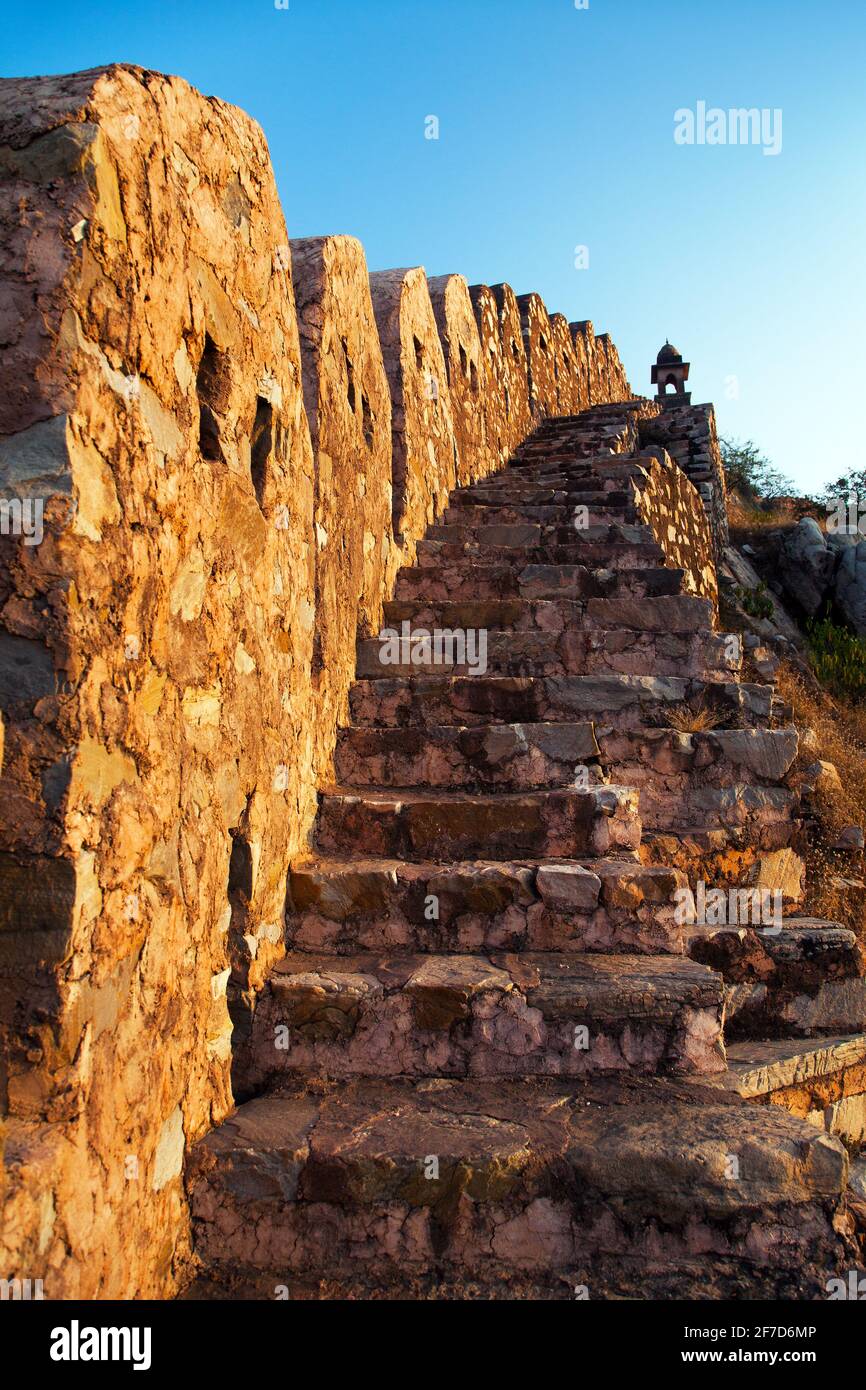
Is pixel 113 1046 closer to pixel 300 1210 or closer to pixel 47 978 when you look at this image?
pixel 47 978

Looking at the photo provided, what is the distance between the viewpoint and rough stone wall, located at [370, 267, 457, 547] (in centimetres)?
474

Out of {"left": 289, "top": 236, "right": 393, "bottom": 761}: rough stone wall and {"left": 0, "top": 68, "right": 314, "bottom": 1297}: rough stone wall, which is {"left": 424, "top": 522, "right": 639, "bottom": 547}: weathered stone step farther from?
{"left": 0, "top": 68, "right": 314, "bottom": 1297}: rough stone wall

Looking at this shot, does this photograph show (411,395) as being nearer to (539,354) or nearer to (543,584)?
(543,584)

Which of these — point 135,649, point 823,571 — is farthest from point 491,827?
point 823,571

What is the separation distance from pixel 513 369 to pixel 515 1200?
900 centimetres

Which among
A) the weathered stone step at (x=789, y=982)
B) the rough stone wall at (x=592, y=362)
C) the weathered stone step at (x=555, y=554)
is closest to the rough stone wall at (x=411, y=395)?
the weathered stone step at (x=555, y=554)

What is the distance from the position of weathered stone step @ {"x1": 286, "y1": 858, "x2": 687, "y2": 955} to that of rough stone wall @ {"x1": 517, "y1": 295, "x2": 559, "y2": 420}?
8817 millimetres

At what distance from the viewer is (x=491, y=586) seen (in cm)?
456

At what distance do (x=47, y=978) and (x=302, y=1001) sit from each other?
946 mm

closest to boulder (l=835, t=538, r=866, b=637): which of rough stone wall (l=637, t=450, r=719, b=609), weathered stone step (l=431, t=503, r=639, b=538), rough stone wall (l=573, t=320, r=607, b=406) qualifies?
rough stone wall (l=637, t=450, r=719, b=609)
